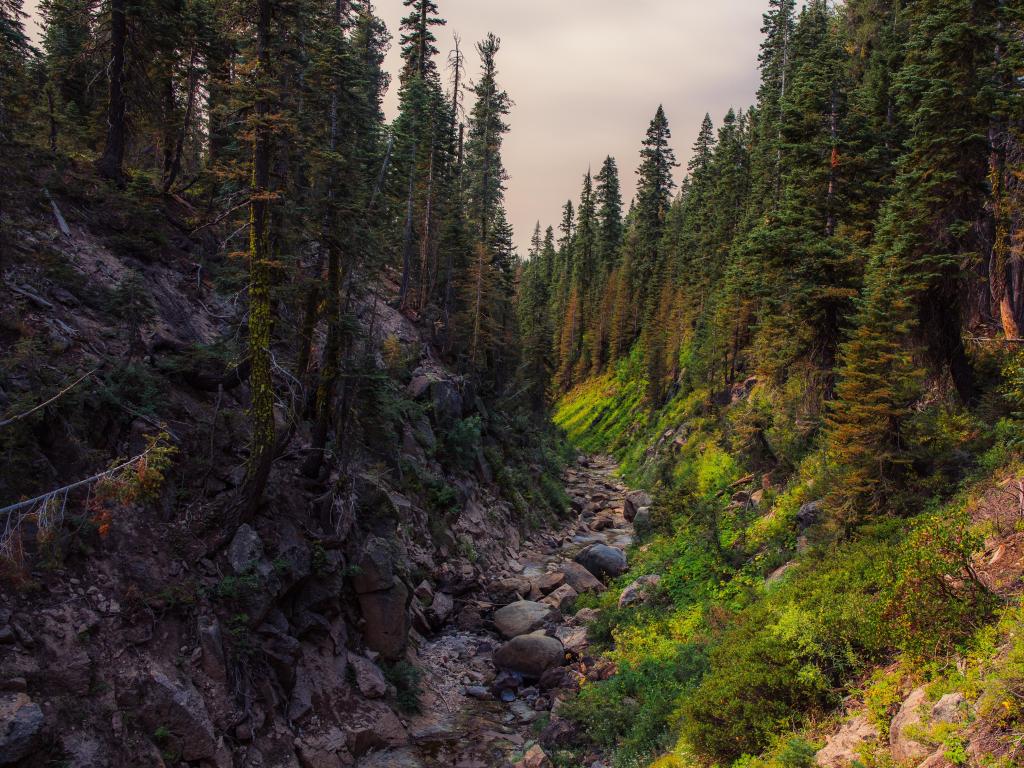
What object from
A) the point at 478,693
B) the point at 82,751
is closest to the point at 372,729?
the point at 478,693

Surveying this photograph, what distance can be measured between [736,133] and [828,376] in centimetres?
4471

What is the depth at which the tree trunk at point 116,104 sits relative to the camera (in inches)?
662

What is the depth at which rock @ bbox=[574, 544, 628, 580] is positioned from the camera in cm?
2225

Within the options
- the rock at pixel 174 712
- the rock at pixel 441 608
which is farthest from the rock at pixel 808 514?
the rock at pixel 174 712

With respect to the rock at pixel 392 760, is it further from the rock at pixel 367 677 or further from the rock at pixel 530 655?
the rock at pixel 530 655

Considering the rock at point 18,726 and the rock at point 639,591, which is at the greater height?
the rock at point 18,726

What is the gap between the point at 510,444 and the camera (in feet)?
109

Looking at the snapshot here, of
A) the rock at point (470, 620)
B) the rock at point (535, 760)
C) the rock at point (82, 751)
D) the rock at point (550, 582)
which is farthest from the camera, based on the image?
the rock at point (550, 582)

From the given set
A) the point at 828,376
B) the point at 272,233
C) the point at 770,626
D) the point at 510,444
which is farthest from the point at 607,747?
the point at 510,444

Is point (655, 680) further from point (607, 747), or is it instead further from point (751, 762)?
point (751, 762)

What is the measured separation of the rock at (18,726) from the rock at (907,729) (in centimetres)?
1103

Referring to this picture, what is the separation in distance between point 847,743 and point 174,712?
10.2 metres

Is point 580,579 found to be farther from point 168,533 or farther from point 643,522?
point 168,533

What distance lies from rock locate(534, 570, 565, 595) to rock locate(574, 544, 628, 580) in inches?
66.3
